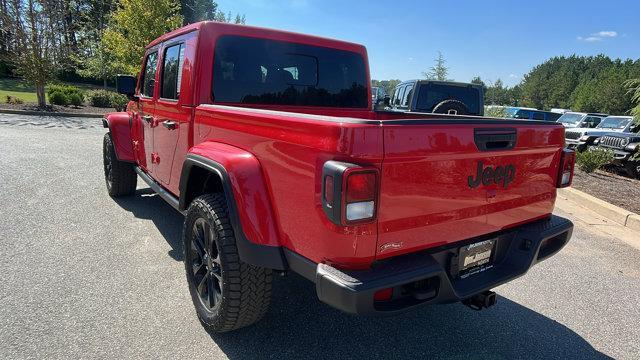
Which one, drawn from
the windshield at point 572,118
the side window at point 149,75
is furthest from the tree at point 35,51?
the windshield at point 572,118

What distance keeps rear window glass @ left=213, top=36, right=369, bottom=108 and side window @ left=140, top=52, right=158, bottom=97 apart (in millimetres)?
1389

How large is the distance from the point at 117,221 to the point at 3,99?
62.9 ft

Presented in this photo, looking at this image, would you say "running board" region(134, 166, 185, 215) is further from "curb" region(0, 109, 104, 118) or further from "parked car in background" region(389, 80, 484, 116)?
"curb" region(0, 109, 104, 118)

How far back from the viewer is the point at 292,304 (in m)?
3.18

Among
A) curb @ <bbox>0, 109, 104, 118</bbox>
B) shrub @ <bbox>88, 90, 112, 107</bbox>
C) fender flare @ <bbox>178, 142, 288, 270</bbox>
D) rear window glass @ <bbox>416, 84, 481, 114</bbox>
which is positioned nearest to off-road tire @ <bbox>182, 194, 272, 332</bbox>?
fender flare @ <bbox>178, 142, 288, 270</bbox>

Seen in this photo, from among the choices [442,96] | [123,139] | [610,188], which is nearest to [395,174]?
[123,139]

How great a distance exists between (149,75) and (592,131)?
14748 mm

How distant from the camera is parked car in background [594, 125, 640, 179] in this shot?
10380 mm

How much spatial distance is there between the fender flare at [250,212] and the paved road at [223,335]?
70cm

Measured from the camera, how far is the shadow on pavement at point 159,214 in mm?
4359

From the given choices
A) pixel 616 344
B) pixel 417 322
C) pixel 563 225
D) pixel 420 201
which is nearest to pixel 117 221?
pixel 417 322

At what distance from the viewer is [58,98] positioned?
18.6 m

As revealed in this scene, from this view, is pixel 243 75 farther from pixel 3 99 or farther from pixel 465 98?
pixel 3 99

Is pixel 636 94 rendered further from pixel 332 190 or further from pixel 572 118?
pixel 572 118
